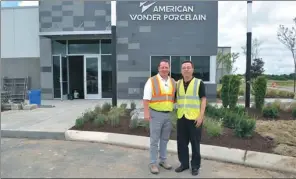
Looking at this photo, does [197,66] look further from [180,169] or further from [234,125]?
[180,169]

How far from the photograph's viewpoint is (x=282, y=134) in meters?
6.68

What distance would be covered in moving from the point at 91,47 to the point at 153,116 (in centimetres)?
1224

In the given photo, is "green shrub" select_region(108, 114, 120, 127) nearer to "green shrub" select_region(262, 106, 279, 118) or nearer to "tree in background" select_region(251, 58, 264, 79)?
"green shrub" select_region(262, 106, 279, 118)

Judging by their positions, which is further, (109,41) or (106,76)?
(106,76)

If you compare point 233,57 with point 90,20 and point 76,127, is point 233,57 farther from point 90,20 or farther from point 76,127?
point 76,127

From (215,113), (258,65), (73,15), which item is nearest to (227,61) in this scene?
(258,65)

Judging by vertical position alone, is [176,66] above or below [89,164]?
above

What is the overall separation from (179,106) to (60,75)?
12664 mm

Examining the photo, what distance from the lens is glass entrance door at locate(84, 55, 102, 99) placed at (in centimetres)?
1598

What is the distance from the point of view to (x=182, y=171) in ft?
15.5

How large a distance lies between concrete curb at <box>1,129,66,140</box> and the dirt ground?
495 cm

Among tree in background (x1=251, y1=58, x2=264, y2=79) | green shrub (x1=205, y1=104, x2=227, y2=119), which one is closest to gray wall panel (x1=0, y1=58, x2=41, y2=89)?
green shrub (x1=205, y1=104, x2=227, y2=119)

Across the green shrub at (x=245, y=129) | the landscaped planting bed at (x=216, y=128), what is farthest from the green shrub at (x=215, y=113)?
the green shrub at (x=245, y=129)

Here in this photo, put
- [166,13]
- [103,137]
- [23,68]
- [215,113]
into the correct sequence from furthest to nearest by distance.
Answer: [23,68] → [166,13] → [215,113] → [103,137]
